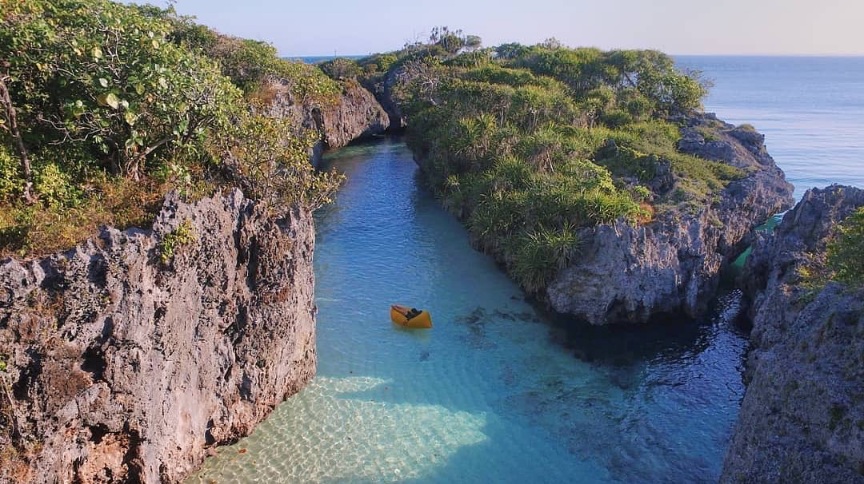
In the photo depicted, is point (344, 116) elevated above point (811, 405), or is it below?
above

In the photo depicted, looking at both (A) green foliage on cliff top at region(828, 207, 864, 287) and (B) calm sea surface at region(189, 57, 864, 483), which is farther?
(B) calm sea surface at region(189, 57, 864, 483)

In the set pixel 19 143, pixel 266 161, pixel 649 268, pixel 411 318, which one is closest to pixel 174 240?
pixel 19 143

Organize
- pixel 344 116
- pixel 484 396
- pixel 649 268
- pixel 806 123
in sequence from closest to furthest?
1. pixel 484 396
2. pixel 649 268
3. pixel 344 116
4. pixel 806 123

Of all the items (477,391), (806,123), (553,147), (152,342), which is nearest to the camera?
(152,342)

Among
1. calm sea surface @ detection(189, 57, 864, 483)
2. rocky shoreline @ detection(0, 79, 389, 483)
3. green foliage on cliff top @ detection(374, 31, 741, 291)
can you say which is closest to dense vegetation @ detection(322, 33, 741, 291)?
green foliage on cliff top @ detection(374, 31, 741, 291)

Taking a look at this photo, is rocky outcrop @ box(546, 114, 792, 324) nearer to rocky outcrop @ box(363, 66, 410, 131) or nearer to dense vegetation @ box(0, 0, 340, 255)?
dense vegetation @ box(0, 0, 340, 255)

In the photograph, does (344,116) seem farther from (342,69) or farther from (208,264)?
(208,264)

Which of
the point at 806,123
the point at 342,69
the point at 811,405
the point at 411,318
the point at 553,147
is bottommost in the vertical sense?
the point at 411,318

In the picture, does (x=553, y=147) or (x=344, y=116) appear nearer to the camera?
(x=553, y=147)
